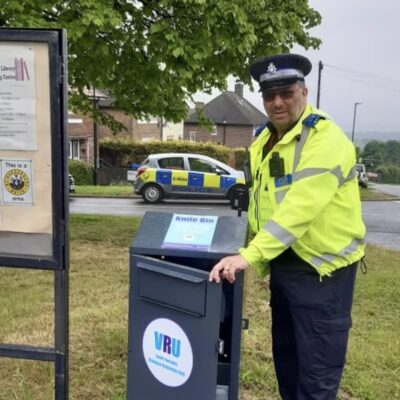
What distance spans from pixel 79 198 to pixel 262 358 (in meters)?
16.5

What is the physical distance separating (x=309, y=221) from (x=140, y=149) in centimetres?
3151

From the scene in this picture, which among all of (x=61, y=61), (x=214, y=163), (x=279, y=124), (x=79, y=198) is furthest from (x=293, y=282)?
(x=79, y=198)

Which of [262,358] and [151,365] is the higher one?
[151,365]

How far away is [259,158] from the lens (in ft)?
8.54

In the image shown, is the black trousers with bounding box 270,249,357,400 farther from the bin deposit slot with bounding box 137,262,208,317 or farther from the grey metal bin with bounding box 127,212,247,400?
the bin deposit slot with bounding box 137,262,208,317

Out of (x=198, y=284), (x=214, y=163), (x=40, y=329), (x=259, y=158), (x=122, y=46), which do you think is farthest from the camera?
(x=214, y=163)

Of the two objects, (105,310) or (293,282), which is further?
(105,310)

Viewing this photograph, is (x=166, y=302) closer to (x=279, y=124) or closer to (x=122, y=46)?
(x=279, y=124)

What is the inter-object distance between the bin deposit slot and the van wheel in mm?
15886

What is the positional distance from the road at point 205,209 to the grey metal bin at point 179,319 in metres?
8.37

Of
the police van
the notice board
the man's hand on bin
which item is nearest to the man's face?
the man's hand on bin

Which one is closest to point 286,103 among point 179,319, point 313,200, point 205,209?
point 313,200

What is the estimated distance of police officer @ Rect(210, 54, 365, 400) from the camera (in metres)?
2.21

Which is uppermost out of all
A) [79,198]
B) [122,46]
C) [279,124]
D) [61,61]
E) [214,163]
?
[122,46]
